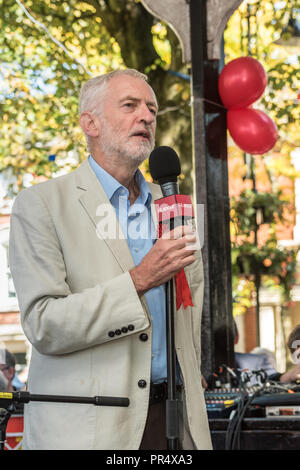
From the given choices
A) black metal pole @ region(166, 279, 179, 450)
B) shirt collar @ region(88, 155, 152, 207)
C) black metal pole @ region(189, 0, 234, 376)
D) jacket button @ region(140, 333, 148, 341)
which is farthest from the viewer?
black metal pole @ region(189, 0, 234, 376)

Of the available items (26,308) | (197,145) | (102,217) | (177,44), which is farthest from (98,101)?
(177,44)

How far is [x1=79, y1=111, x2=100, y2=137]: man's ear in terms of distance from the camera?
2.34 m

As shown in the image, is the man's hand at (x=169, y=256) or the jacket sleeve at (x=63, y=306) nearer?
the man's hand at (x=169, y=256)

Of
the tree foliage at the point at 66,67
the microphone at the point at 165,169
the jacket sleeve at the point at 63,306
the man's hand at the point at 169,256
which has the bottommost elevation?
the jacket sleeve at the point at 63,306

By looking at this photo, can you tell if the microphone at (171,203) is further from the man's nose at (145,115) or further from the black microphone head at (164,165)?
the man's nose at (145,115)

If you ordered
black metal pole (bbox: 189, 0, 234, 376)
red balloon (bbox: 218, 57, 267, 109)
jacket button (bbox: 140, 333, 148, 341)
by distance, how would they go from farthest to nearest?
red balloon (bbox: 218, 57, 267, 109) → black metal pole (bbox: 189, 0, 234, 376) → jacket button (bbox: 140, 333, 148, 341)

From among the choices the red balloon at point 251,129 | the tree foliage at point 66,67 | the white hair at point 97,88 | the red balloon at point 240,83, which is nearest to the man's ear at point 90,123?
the white hair at point 97,88

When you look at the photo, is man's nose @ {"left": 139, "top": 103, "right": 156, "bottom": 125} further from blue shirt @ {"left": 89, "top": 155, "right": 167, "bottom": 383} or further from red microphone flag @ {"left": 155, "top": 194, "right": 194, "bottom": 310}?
red microphone flag @ {"left": 155, "top": 194, "right": 194, "bottom": 310}

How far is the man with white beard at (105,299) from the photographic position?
183 cm

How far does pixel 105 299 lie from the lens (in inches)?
72.3

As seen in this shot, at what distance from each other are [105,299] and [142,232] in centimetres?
37

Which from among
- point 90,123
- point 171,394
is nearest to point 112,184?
point 90,123

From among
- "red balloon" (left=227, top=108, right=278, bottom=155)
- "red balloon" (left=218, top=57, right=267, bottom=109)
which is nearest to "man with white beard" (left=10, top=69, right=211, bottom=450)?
"red balloon" (left=218, top=57, right=267, bottom=109)

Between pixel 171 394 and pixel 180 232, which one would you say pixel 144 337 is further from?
pixel 180 232
